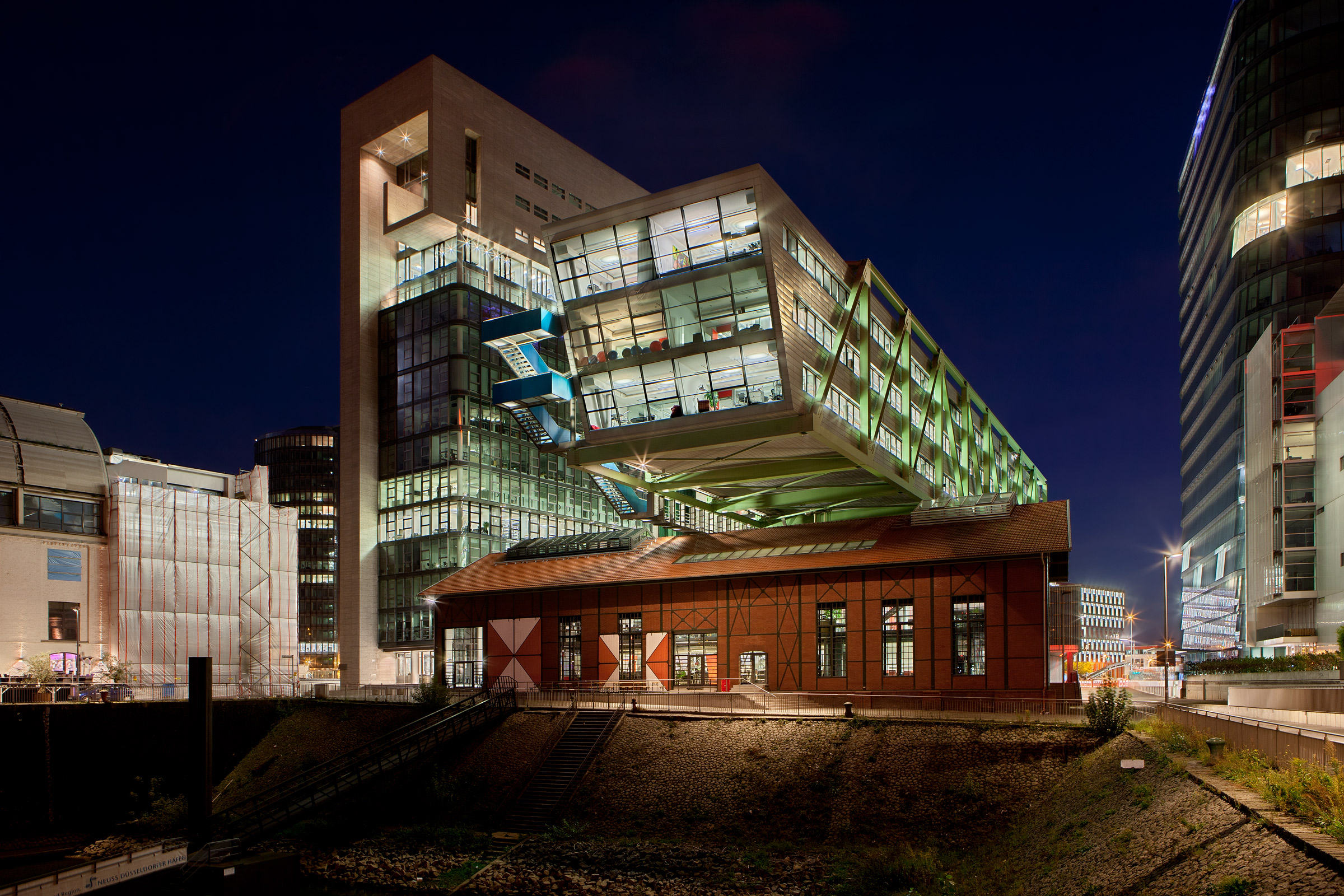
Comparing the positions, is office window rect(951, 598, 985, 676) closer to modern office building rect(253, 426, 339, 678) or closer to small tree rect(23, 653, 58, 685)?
small tree rect(23, 653, 58, 685)

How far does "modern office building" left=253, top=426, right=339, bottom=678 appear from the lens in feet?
497

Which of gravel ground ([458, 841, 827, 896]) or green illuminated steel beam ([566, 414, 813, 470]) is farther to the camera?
green illuminated steel beam ([566, 414, 813, 470])

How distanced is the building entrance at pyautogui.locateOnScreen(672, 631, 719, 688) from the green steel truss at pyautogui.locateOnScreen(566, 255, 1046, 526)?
895cm

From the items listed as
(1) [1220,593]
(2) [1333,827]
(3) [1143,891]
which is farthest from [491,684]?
(1) [1220,593]

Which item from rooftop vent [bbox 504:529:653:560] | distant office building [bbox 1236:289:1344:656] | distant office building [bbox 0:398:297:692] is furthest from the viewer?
distant office building [bbox 0:398:297:692]

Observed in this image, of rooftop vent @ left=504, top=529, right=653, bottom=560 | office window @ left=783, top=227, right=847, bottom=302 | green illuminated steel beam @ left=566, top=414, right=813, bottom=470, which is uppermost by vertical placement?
office window @ left=783, top=227, right=847, bottom=302

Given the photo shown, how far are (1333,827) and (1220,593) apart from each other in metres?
79.5

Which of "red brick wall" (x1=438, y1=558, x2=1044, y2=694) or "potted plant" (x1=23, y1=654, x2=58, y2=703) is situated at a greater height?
"red brick wall" (x1=438, y1=558, x2=1044, y2=694)

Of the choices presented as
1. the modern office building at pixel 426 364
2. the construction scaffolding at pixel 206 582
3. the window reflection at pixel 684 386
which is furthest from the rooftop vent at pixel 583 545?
the construction scaffolding at pixel 206 582

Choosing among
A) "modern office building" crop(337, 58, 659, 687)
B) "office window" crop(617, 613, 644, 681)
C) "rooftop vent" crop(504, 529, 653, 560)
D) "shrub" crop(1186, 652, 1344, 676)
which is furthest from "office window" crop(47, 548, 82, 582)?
"shrub" crop(1186, 652, 1344, 676)

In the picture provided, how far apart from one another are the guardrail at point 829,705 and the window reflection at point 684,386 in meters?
12.8

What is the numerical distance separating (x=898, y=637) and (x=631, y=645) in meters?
13.8

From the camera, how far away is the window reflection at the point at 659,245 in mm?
40781

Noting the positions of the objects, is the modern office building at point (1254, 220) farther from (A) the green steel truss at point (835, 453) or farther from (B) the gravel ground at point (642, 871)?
(B) the gravel ground at point (642, 871)
